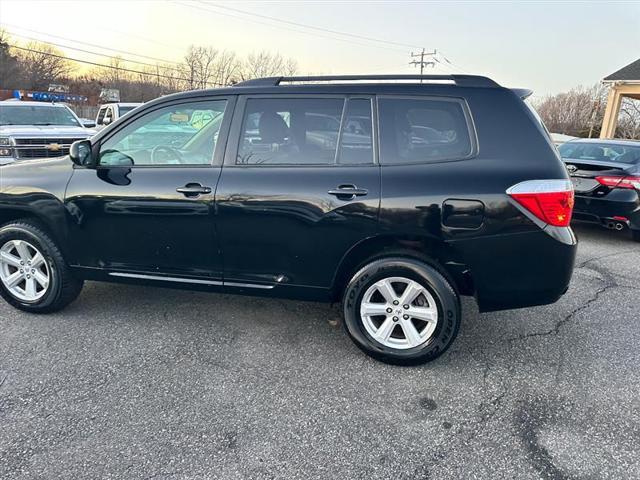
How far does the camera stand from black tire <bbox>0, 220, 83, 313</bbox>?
349cm

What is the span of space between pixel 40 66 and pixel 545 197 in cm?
7210

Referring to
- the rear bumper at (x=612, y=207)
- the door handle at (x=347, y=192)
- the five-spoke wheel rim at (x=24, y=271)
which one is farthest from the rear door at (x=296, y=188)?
the rear bumper at (x=612, y=207)

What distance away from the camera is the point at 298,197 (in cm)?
297

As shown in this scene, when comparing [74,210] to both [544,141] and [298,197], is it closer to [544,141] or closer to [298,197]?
[298,197]

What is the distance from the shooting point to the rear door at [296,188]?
9.62 feet

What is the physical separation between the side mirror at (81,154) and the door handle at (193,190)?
2.55 ft

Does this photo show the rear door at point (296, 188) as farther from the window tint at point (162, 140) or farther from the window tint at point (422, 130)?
the window tint at point (162, 140)

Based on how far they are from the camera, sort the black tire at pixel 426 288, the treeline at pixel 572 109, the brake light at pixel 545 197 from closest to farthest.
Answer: the brake light at pixel 545 197 < the black tire at pixel 426 288 < the treeline at pixel 572 109

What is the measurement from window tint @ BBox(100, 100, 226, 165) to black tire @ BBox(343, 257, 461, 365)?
144 centimetres

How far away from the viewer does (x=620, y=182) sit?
5.99 m

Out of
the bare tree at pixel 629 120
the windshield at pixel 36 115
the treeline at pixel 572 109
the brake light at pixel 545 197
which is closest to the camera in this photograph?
the brake light at pixel 545 197

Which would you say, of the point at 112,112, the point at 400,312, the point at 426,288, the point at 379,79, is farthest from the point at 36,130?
the point at 426,288

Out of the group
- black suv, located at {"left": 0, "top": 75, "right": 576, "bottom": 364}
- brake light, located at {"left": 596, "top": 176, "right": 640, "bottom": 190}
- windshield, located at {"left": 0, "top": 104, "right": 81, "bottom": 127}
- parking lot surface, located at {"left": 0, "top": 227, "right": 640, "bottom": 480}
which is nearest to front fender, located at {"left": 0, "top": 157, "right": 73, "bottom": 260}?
black suv, located at {"left": 0, "top": 75, "right": 576, "bottom": 364}

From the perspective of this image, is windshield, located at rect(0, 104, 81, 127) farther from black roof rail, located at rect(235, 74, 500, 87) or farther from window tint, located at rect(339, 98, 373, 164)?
window tint, located at rect(339, 98, 373, 164)
